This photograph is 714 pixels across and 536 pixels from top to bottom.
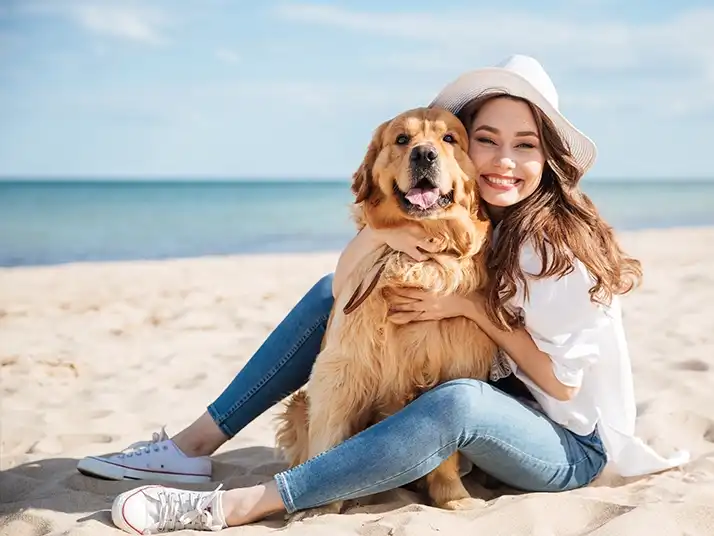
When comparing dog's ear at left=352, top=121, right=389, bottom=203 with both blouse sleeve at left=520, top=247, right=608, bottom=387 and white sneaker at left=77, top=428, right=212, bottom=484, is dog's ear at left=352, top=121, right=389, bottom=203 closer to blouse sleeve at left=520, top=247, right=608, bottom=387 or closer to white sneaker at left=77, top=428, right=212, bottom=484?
blouse sleeve at left=520, top=247, right=608, bottom=387

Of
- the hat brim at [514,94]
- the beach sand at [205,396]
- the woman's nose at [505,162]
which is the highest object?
the hat brim at [514,94]

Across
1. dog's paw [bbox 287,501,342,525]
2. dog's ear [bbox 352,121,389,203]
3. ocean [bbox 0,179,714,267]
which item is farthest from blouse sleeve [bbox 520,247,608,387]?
ocean [bbox 0,179,714,267]

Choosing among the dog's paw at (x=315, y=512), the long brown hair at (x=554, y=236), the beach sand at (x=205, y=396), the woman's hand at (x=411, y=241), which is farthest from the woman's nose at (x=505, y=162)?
the dog's paw at (x=315, y=512)

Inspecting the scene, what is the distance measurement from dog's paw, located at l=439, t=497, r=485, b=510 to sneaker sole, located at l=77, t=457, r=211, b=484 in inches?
41.8

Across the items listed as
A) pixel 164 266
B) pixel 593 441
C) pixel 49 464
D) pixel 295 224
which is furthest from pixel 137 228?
pixel 593 441

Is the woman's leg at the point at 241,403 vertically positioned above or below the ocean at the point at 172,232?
above

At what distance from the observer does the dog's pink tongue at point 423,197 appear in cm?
256

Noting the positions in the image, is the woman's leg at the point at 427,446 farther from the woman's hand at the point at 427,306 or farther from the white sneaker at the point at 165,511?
the woman's hand at the point at 427,306

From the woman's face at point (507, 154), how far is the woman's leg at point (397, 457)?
2.16 ft

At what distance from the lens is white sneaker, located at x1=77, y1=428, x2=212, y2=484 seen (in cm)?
305

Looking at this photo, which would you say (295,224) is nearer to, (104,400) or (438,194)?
(104,400)

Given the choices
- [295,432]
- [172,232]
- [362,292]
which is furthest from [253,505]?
[172,232]

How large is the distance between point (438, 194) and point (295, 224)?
17349mm

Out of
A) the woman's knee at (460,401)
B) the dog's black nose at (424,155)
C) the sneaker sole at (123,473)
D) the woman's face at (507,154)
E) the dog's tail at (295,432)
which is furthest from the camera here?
the sneaker sole at (123,473)
